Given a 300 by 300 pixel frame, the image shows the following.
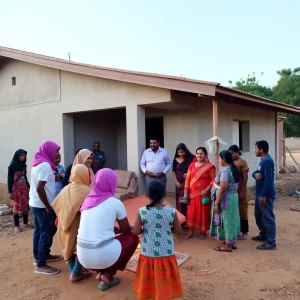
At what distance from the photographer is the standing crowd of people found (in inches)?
115

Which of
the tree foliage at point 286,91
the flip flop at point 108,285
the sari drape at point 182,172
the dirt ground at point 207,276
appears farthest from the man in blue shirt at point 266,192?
the tree foliage at point 286,91

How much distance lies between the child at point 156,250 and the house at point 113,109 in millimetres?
3175

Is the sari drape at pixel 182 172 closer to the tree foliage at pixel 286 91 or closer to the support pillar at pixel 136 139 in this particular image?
the support pillar at pixel 136 139

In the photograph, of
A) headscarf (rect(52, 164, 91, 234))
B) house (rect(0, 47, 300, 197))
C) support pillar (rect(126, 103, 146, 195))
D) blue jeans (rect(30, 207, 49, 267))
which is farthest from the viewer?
support pillar (rect(126, 103, 146, 195))

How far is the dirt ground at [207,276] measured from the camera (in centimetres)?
343

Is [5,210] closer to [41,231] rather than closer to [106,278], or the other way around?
[41,231]

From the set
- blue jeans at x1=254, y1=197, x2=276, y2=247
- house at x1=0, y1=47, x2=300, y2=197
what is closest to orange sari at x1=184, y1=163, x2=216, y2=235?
blue jeans at x1=254, y1=197, x2=276, y2=247

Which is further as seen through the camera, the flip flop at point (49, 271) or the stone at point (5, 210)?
the stone at point (5, 210)

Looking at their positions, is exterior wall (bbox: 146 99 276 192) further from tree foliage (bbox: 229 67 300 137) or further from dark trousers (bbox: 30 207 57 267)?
tree foliage (bbox: 229 67 300 137)

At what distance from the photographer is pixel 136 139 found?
6875 millimetres

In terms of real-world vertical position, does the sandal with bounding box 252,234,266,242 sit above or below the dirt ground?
above

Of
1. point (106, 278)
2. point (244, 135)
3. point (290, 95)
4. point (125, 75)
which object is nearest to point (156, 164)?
point (125, 75)

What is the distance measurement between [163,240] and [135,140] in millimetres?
4132

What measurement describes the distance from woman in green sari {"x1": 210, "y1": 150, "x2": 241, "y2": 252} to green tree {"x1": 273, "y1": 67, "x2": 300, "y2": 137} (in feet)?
70.6
